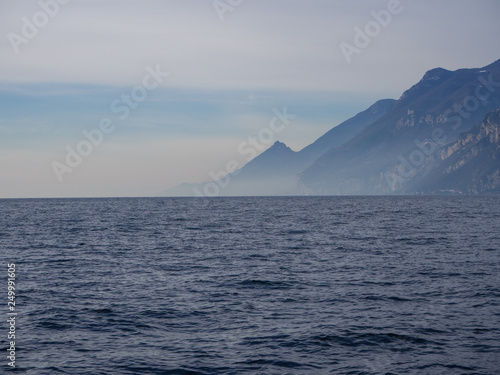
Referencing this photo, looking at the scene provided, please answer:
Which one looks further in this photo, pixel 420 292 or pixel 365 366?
pixel 420 292

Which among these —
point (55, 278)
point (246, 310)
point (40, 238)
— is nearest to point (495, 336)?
point (246, 310)

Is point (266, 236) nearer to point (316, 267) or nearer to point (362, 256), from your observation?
point (362, 256)

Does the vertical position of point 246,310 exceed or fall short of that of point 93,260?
it falls short

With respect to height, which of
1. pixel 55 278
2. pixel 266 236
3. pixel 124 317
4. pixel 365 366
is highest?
pixel 266 236

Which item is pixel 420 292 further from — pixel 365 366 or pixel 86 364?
pixel 86 364

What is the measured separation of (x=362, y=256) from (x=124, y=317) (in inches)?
1149

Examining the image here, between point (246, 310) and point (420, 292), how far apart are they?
12002mm

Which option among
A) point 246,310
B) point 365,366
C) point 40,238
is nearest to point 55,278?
point 246,310

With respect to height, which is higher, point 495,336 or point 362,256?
point 362,256

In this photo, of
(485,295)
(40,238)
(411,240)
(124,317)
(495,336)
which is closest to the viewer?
(495,336)

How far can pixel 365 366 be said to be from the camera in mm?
18984

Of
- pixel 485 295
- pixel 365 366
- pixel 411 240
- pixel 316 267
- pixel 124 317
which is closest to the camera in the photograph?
pixel 365 366

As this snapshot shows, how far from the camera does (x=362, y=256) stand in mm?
48688

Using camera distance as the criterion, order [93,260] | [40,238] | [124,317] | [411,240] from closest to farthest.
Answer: [124,317]
[93,260]
[411,240]
[40,238]
